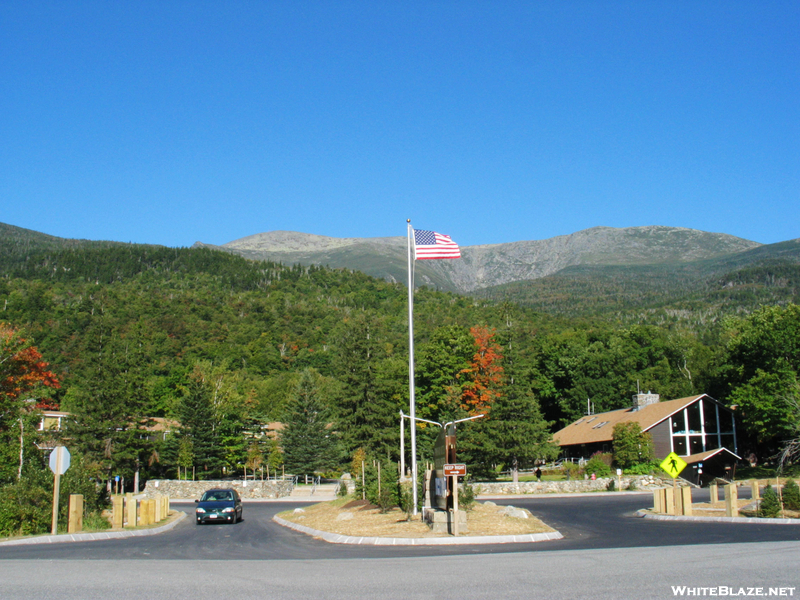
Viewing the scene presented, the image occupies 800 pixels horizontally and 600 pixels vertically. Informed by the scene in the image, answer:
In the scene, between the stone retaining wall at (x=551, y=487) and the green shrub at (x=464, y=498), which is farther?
the stone retaining wall at (x=551, y=487)

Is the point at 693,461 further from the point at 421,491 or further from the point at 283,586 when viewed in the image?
the point at 283,586

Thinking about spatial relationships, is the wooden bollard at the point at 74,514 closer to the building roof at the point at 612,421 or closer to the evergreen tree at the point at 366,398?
the evergreen tree at the point at 366,398

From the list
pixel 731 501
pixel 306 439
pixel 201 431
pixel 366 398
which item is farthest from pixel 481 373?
pixel 731 501

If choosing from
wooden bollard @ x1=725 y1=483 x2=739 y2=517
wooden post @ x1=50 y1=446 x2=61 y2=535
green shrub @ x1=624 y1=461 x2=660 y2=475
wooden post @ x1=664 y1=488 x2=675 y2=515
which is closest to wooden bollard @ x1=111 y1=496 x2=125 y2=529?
wooden post @ x1=50 y1=446 x2=61 y2=535

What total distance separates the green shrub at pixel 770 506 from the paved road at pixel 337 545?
2.06 meters

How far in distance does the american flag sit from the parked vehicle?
12.9 meters

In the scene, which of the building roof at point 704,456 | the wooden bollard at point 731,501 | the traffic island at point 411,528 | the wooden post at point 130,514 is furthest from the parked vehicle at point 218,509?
the building roof at point 704,456

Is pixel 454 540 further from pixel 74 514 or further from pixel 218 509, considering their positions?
pixel 218 509

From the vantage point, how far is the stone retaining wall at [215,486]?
49.1 meters

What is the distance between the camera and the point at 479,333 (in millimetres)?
66750

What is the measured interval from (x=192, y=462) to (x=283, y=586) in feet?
168

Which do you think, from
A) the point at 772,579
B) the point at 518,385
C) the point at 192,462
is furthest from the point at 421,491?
the point at 192,462

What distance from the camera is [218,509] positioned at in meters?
26.8

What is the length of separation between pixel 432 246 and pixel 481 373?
42.7 metres
